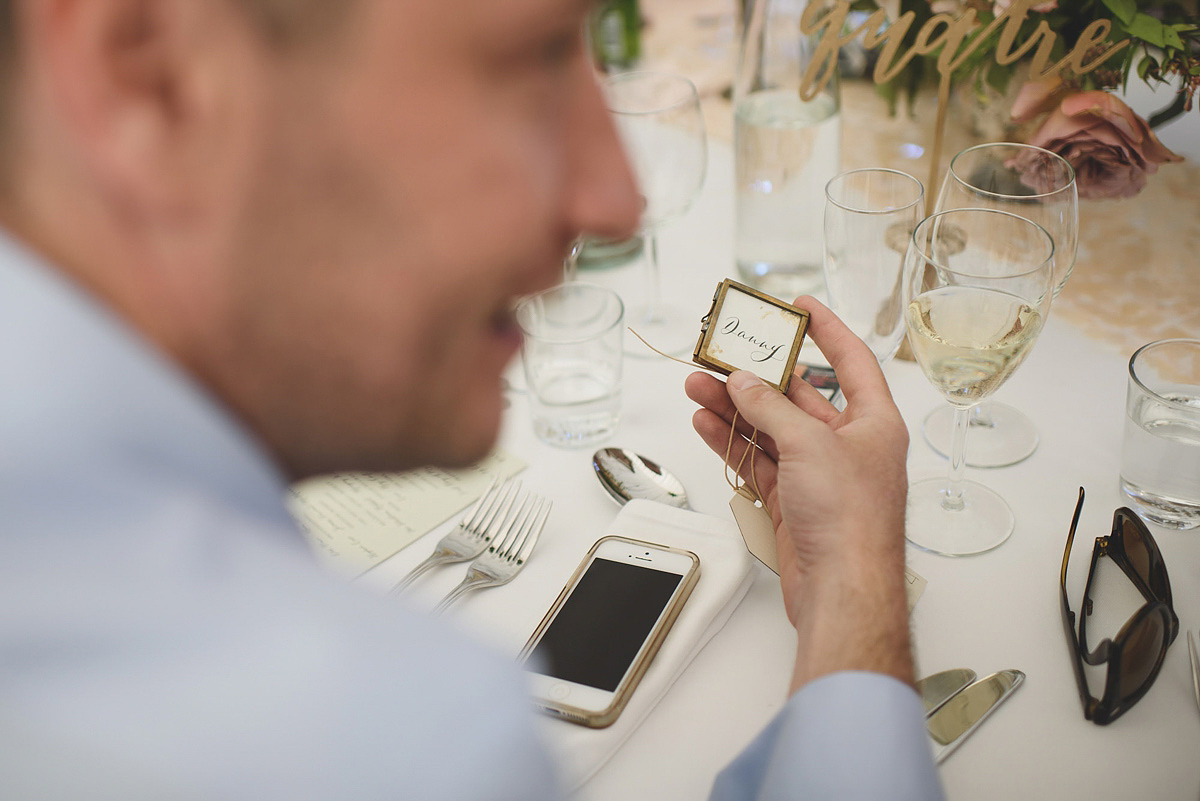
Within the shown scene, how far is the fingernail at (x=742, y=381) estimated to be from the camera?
0.79 meters

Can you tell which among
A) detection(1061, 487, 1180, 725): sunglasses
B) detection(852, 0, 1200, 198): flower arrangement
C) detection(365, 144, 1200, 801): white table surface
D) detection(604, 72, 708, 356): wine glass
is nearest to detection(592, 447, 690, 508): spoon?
detection(365, 144, 1200, 801): white table surface

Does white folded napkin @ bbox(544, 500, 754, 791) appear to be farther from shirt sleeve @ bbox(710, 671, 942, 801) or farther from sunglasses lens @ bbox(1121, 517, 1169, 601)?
sunglasses lens @ bbox(1121, 517, 1169, 601)

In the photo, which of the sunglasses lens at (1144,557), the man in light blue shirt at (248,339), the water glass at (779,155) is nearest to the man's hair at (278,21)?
the man in light blue shirt at (248,339)

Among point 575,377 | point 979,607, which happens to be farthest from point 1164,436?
point 575,377

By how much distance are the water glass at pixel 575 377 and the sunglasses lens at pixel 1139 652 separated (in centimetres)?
52

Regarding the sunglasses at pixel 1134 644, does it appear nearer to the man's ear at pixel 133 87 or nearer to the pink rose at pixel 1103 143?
the pink rose at pixel 1103 143

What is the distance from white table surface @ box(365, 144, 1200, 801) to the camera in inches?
25.7

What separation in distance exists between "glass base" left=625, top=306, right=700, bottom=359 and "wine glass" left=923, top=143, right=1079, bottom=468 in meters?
0.31

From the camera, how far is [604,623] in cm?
74

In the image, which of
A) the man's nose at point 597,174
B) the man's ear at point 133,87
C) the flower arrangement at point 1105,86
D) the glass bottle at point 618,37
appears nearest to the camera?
the man's ear at point 133,87

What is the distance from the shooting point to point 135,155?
39 cm

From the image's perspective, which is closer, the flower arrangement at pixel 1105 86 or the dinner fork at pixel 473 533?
the dinner fork at pixel 473 533

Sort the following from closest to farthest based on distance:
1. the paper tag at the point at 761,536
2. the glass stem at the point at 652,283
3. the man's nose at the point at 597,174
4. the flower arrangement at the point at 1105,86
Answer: the man's nose at the point at 597,174
the paper tag at the point at 761,536
the flower arrangement at the point at 1105,86
the glass stem at the point at 652,283

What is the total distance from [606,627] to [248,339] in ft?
1.29
